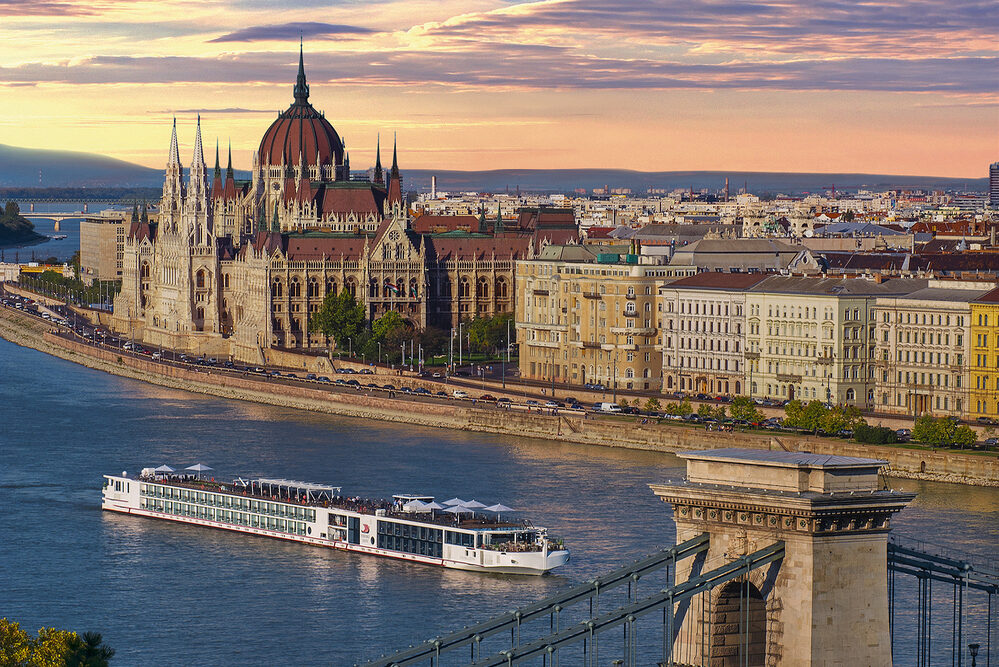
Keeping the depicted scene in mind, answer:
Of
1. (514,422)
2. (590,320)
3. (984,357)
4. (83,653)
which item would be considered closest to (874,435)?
(984,357)

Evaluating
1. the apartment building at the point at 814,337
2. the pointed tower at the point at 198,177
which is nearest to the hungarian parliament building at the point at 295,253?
the pointed tower at the point at 198,177

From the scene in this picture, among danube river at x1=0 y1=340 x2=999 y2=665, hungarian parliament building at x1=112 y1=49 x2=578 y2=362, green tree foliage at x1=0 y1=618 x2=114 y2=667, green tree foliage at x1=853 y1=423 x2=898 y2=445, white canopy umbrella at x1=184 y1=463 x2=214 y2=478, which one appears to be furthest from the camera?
hungarian parliament building at x1=112 y1=49 x2=578 y2=362

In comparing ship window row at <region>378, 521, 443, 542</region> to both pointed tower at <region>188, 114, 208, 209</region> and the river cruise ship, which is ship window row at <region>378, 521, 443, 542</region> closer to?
the river cruise ship

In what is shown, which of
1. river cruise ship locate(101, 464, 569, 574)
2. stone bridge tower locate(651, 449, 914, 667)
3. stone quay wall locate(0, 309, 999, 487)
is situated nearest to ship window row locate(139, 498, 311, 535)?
river cruise ship locate(101, 464, 569, 574)

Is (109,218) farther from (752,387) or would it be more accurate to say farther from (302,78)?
(752,387)

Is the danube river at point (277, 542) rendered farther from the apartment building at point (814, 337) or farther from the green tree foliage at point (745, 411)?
the apartment building at point (814, 337)

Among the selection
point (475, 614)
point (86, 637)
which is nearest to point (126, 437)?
point (475, 614)
